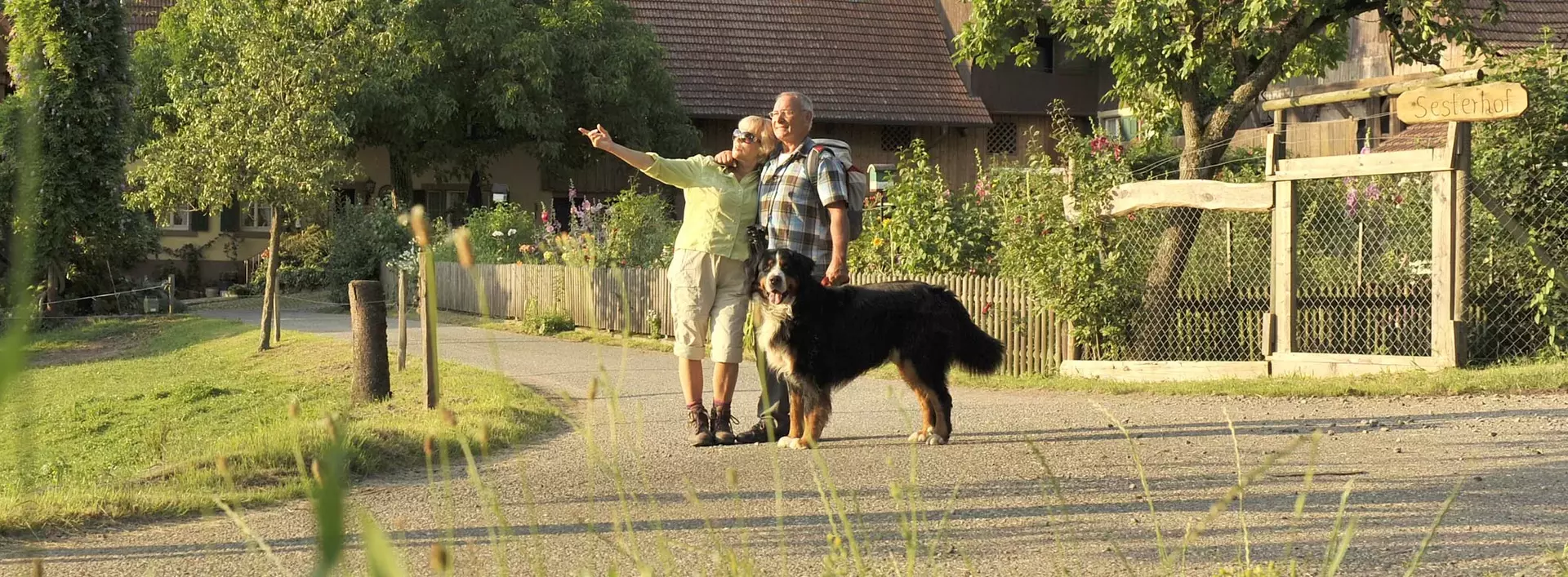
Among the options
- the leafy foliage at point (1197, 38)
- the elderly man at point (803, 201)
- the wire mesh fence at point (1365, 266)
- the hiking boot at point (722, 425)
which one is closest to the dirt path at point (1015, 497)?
the hiking boot at point (722, 425)

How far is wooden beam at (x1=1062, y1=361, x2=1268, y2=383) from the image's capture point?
11914 millimetres

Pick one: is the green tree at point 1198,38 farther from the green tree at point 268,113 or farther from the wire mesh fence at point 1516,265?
the green tree at point 268,113

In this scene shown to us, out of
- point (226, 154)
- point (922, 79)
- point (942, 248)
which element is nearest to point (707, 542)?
point (942, 248)

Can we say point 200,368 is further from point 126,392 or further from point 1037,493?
point 1037,493

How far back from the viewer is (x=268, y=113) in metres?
17.8

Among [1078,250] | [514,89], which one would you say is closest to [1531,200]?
[1078,250]

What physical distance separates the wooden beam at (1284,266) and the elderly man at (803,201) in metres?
5.08

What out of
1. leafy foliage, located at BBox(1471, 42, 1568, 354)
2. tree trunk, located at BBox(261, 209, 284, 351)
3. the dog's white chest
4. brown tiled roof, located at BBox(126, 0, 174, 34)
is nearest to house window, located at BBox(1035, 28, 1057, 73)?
brown tiled roof, located at BBox(126, 0, 174, 34)

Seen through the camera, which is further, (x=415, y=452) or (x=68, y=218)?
(x=68, y=218)

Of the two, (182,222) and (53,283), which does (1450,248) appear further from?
(182,222)

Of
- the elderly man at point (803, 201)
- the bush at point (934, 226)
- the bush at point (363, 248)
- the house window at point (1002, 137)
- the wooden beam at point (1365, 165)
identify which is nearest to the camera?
the elderly man at point (803, 201)

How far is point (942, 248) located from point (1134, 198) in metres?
2.12

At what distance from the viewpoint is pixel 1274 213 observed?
1191 cm

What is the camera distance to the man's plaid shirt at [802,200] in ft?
25.8
